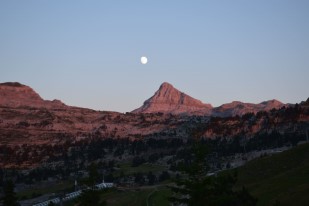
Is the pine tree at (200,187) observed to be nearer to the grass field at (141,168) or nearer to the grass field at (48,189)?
the grass field at (48,189)

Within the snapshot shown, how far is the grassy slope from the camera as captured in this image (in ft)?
175

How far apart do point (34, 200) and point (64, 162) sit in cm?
6063

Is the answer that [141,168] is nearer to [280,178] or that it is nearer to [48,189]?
[48,189]

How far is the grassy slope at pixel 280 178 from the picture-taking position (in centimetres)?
5328

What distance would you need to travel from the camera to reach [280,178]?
6450 centimetres

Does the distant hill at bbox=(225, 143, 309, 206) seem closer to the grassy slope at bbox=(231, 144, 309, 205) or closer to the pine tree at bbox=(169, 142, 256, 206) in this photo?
the grassy slope at bbox=(231, 144, 309, 205)

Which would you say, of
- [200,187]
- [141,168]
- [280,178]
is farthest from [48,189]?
[200,187]

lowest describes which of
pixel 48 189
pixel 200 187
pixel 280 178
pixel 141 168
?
pixel 48 189

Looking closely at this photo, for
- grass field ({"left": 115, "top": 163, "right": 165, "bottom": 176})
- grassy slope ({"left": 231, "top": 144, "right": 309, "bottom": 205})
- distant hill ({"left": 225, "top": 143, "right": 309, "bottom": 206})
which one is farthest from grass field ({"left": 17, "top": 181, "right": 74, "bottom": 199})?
distant hill ({"left": 225, "top": 143, "right": 309, "bottom": 206})

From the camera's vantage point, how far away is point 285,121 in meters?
158

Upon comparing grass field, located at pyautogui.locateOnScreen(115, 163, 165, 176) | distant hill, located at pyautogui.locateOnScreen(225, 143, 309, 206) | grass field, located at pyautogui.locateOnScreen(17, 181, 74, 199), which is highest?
distant hill, located at pyautogui.locateOnScreen(225, 143, 309, 206)

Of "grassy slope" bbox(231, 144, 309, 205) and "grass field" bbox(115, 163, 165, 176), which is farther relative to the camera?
"grass field" bbox(115, 163, 165, 176)

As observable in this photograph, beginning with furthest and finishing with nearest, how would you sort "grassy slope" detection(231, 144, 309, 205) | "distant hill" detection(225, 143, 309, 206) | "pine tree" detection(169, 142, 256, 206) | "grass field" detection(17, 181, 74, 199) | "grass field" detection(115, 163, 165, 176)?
"grass field" detection(115, 163, 165, 176), "grass field" detection(17, 181, 74, 199), "grassy slope" detection(231, 144, 309, 205), "distant hill" detection(225, 143, 309, 206), "pine tree" detection(169, 142, 256, 206)

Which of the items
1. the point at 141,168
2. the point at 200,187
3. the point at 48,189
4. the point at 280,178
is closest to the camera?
the point at 200,187
